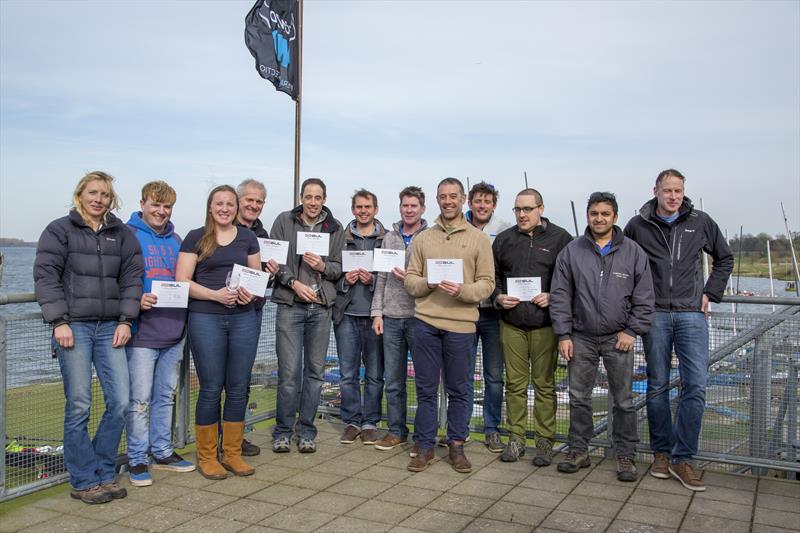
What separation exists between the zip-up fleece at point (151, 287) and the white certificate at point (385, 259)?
1553 mm

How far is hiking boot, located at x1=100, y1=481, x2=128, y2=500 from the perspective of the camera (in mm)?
4676

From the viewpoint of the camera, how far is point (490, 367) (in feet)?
19.7

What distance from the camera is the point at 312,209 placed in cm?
588

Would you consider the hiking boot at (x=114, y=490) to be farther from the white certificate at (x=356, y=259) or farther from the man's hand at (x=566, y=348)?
the man's hand at (x=566, y=348)

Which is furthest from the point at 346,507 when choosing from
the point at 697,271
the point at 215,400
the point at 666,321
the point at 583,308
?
the point at 697,271

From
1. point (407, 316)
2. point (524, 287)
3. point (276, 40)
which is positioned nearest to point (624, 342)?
point (524, 287)

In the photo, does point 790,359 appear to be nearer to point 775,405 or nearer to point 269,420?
point 775,405

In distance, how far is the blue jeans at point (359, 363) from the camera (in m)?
6.14

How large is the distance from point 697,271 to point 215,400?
3644mm

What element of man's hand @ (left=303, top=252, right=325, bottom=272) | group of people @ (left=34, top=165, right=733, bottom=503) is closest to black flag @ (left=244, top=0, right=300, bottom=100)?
group of people @ (left=34, top=165, right=733, bottom=503)

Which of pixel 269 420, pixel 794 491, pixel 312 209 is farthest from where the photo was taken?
pixel 269 420

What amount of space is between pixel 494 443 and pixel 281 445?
1782mm

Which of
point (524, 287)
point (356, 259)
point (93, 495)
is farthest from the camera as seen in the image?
point (356, 259)

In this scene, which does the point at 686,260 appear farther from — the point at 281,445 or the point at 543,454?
the point at 281,445
